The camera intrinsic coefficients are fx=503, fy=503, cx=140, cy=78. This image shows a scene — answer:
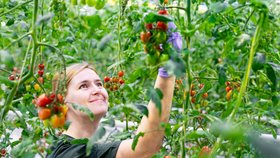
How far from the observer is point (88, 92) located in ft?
6.16

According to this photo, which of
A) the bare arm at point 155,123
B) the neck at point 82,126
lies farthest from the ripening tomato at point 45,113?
the neck at point 82,126

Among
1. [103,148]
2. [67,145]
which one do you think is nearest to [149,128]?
[103,148]

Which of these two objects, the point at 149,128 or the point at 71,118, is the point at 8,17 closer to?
the point at 71,118

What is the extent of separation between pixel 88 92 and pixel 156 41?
703mm

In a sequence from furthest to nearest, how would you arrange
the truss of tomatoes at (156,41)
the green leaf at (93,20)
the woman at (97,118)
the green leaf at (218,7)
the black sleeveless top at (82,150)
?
1. the black sleeveless top at (82,150)
2. the woman at (97,118)
3. the green leaf at (218,7)
4. the truss of tomatoes at (156,41)
5. the green leaf at (93,20)

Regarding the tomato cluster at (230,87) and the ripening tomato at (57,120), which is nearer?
the ripening tomato at (57,120)

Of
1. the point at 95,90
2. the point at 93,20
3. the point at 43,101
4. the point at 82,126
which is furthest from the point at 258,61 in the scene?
the point at 82,126

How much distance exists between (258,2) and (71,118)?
1062mm

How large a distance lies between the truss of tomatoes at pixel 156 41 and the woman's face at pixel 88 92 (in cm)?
62

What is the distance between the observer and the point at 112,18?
7.68ft

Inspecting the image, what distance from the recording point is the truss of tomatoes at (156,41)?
4.03 ft

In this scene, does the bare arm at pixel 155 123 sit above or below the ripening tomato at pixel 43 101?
below

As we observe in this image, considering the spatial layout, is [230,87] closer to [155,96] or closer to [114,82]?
[114,82]

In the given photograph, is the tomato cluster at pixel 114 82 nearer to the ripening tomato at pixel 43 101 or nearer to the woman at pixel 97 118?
the woman at pixel 97 118
